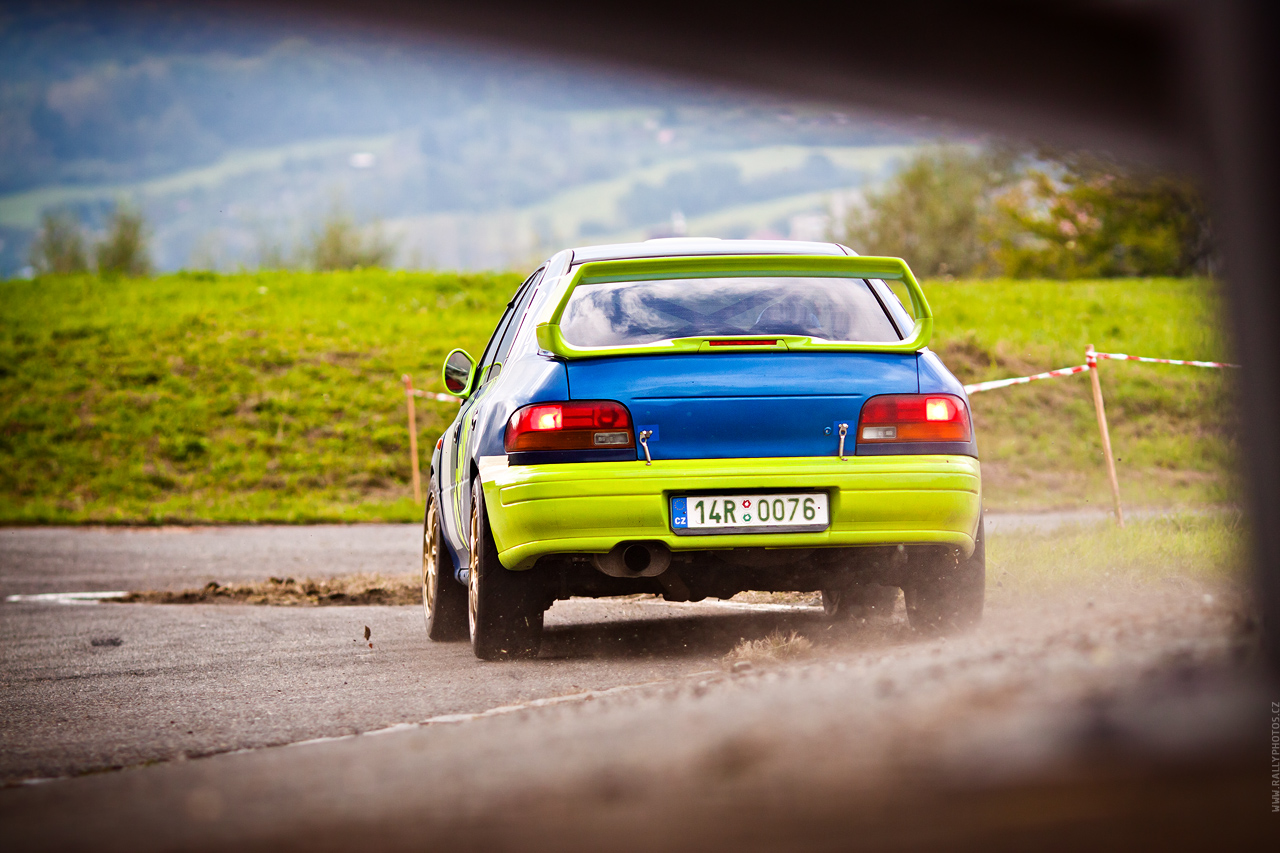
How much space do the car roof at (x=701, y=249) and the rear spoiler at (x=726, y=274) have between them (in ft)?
1.69

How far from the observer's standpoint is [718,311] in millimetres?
5730

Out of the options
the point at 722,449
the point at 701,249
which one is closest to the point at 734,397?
the point at 722,449

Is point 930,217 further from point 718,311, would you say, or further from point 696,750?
point 696,750

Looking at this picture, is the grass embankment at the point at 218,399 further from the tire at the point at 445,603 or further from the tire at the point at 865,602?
the tire at the point at 865,602

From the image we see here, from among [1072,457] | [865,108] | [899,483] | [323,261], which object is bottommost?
[1072,457]

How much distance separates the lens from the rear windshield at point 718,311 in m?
5.61

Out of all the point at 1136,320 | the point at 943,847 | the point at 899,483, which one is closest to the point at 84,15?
the point at 943,847

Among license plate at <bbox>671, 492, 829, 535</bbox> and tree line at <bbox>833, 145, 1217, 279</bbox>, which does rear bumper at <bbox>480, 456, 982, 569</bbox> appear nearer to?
license plate at <bbox>671, 492, 829, 535</bbox>

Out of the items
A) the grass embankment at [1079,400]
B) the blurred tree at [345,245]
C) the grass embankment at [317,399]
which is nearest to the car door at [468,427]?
the grass embankment at [1079,400]

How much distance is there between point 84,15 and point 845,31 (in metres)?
1.26

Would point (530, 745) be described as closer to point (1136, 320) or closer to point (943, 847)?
point (943, 847)

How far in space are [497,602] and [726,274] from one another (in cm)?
168

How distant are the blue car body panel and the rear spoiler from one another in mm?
47

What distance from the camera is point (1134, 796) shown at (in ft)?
8.59
